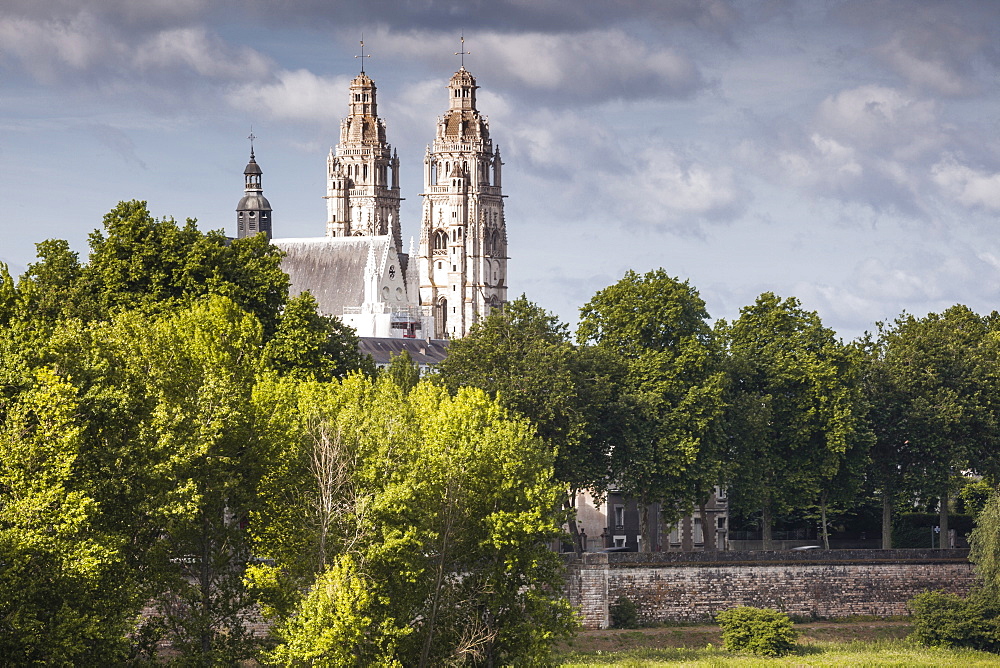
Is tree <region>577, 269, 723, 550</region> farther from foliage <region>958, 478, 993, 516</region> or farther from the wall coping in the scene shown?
foliage <region>958, 478, 993, 516</region>

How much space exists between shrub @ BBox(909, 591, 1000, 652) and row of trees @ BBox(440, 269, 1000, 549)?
957cm

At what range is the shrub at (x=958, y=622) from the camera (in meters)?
74.7

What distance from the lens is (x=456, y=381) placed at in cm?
7750

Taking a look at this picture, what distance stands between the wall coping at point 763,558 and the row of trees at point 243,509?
19176 millimetres

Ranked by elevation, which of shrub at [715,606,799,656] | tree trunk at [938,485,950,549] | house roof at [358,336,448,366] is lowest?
shrub at [715,606,799,656]

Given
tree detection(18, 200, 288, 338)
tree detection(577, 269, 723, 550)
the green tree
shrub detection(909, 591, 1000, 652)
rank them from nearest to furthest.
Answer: the green tree → tree detection(18, 200, 288, 338) → shrub detection(909, 591, 1000, 652) → tree detection(577, 269, 723, 550)

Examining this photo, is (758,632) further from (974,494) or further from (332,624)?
(332,624)

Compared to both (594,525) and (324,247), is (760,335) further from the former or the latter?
(324,247)

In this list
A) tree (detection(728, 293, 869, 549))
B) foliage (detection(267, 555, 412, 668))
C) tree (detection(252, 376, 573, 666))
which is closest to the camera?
foliage (detection(267, 555, 412, 668))

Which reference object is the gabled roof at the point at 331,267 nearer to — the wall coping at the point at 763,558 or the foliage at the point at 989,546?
the wall coping at the point at 763,558

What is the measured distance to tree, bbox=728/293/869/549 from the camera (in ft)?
273

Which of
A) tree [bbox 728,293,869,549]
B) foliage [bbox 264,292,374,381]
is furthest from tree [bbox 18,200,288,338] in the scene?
tree [bbox 728,293,869,549]

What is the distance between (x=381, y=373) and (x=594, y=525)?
3260cm

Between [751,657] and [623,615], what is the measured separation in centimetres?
646
